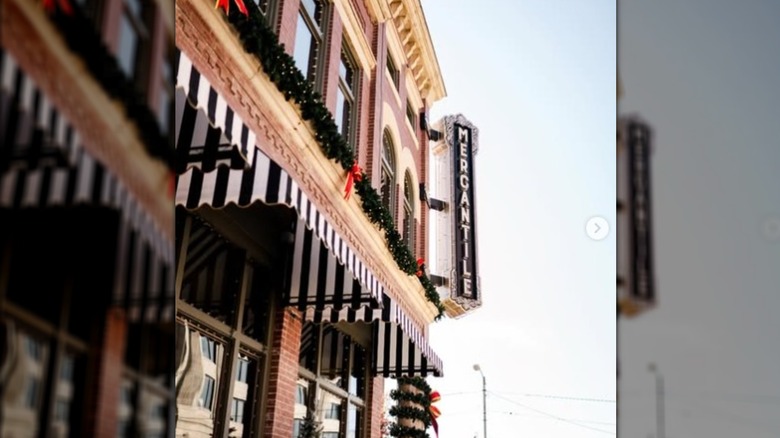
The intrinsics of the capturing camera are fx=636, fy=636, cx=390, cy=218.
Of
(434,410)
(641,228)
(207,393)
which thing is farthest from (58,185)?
(434,410)

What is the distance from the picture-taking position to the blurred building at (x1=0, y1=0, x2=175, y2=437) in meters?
0.20

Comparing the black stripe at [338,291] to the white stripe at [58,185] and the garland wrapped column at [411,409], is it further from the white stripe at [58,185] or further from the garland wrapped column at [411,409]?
the white stripe at [58,185]

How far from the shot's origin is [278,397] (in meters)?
6.23

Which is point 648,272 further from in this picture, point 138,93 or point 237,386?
point 237,386

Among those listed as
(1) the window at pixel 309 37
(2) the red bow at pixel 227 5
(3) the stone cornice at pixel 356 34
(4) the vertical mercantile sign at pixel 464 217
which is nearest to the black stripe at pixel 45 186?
(2) the red bow at pixel 227 5

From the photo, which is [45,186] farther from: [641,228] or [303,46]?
[303,46]

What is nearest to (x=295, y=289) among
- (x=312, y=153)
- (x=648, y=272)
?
(x=312, y=153)

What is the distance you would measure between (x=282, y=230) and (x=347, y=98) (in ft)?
11.6

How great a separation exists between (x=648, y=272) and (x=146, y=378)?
29.0 inches

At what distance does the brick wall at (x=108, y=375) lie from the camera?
22cm

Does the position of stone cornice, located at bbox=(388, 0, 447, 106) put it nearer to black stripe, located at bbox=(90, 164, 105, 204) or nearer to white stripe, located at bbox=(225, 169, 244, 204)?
white stripe, located at bbox=(225, 169, 244, 204)

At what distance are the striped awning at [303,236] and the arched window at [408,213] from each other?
3.02 m

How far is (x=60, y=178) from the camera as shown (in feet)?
0.70

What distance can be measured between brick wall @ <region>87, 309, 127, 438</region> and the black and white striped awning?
12.4 ft
